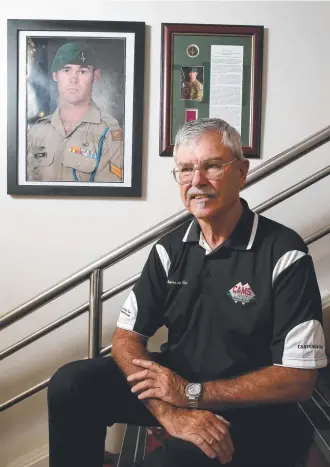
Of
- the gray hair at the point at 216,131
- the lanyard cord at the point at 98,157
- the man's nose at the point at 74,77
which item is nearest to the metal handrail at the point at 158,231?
the gray hair at the point at 216,131

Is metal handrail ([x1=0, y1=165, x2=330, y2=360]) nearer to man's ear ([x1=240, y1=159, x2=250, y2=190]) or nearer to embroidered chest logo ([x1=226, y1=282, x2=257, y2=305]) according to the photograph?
man's ear ([x1=240, y1=159, x2=250, y2=190])

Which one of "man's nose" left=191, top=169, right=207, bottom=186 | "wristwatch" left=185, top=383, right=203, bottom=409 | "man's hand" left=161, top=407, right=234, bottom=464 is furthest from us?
"man's nose" left=191, top=169, right=207, bottom=186

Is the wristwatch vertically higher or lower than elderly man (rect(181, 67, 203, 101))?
lower

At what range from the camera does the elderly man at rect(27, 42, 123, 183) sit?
220 centimetres

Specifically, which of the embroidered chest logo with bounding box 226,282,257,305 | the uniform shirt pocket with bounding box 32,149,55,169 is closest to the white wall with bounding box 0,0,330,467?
the uniform shirt pocket with bounding box 32,149,55,169

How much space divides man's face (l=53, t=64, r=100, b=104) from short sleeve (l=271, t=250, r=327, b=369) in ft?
4.43

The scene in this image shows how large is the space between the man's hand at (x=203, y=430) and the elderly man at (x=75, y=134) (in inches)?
49.4

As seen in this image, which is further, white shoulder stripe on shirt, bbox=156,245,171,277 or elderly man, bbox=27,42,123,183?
elderly man, bbox=27,42,123,183

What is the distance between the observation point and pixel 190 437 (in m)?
1.19

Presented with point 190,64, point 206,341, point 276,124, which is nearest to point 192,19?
point 190,64

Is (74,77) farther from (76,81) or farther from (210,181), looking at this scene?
(210,181)

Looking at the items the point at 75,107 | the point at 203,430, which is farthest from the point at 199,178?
the point at 75,107

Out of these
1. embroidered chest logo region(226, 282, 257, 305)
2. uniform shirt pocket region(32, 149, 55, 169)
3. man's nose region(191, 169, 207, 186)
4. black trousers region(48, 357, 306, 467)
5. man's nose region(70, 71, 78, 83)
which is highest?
man's nose region(70, 71, 78, 83)

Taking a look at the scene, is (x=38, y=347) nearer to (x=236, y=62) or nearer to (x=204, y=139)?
(x=204, y=139)
